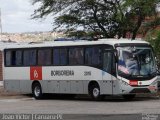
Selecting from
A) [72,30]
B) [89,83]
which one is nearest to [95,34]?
[72,30]

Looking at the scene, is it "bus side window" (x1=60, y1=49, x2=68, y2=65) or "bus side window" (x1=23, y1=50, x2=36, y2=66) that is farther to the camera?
"bus side window" (x1=23, y1=50, x2=36, y2=66)

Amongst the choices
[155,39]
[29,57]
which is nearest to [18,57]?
[29,57]

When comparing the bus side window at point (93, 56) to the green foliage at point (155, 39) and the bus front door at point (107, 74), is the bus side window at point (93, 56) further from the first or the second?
the green foliage at point (155, 39)

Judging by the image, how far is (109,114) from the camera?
2083 centimetres

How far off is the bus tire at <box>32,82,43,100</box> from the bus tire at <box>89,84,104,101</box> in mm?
4229

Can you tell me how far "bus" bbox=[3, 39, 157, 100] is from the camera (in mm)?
28469

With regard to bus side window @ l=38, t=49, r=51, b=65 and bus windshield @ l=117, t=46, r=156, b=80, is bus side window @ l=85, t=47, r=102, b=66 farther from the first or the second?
bus side window @ l=38, t=49, r=51, b=65

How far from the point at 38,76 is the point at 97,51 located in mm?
4996

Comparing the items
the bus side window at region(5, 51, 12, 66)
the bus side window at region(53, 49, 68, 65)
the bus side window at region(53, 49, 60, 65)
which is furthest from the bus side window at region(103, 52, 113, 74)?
the bus side window at region(5, 51, 12, 66)

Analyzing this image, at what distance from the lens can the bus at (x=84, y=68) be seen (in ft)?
93.4

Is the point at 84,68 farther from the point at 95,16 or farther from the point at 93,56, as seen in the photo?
the point at 95,16

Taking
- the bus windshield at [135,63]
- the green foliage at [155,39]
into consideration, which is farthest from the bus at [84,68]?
the green foliage at [155,39]

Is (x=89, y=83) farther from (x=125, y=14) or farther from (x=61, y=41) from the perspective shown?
(x=125, y=14)

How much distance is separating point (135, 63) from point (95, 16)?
860 cm
